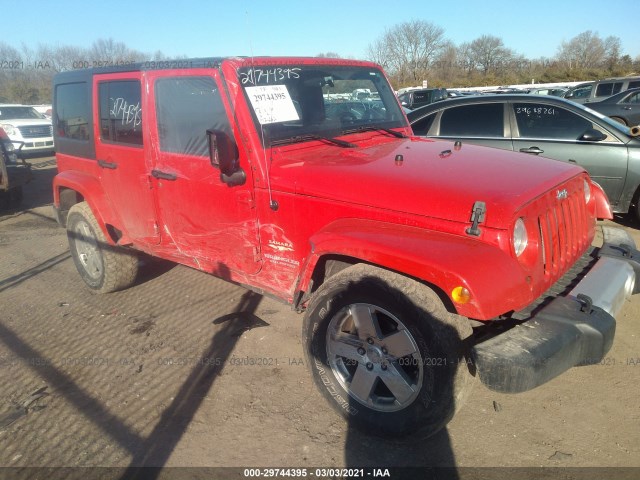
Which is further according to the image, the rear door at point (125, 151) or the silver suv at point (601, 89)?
the silver suv at point (601, 89)

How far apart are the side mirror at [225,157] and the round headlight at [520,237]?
1574 mm

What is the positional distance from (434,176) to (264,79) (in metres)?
1.29

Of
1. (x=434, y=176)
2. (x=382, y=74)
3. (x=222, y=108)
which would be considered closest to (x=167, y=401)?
(x=222, y=108)

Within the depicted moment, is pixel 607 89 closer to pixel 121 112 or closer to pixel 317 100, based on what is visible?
pixel 317 100

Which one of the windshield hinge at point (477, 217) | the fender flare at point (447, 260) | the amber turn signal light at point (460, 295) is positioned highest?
the windshield hinge at point (477, 217)

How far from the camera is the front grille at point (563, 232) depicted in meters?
2.43

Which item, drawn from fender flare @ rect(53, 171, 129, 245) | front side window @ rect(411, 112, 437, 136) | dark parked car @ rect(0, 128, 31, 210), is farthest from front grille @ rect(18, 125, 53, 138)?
front side window @ rect(411, 112, 437, 136)

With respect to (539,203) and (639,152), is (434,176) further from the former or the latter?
(639,152)

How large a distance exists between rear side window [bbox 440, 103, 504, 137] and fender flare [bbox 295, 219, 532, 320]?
13.6 ft

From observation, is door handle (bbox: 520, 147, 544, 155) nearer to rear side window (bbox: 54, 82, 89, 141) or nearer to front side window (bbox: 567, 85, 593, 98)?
rear side window (bbox: 54, 82, 89, 141)

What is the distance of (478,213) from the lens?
2.20 m

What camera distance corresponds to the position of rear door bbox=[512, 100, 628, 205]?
5449 millimetres

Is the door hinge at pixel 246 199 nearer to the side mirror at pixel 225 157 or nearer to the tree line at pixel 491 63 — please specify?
the side mirror at pixel 225 157

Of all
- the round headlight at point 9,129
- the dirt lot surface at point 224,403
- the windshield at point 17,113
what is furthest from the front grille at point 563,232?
the windshield at point 17,113
